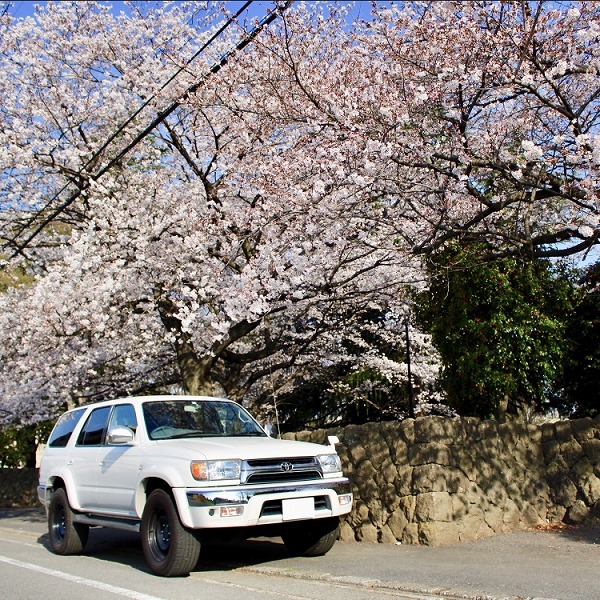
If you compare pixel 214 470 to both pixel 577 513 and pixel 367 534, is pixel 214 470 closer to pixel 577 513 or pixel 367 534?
pixel 367 534

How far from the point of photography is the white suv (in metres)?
7.06

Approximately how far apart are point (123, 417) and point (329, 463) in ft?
8.62

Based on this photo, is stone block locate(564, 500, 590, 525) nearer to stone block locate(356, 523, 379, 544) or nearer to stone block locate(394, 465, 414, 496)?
stone block locate(394, 465, 414, 496)

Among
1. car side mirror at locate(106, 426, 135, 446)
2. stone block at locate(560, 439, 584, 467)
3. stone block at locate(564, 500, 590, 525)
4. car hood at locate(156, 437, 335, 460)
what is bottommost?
stone block at locate(564, 500, 590, 525)

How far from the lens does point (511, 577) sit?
255 inches

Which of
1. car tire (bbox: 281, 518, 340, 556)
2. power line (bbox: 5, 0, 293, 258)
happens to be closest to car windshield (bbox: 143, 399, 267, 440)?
car tire (bbox: 281, 518, 340, 556)

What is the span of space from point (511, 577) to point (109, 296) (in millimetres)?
8575

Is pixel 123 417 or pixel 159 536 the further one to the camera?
pixel 123 417

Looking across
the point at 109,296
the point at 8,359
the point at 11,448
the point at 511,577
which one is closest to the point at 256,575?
the point at 511,577

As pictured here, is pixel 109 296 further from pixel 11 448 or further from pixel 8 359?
pixel 11 448

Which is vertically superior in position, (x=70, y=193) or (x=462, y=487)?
(x=70, y=193)

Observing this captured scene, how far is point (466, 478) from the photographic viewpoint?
28.1 feet

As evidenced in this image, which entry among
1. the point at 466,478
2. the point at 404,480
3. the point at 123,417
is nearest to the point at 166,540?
the point at 123,417

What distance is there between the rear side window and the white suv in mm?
276
